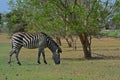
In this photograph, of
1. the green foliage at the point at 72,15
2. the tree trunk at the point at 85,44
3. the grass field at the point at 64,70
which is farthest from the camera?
the tree trunk at the point at 85,44

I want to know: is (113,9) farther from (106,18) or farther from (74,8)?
(74,8)

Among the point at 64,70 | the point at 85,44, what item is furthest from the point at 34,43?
the point at 85,44

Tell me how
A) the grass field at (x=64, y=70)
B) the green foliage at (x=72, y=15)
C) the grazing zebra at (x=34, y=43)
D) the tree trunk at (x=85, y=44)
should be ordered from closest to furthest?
the grass field at (x=64, y=70), the grazing zebra at (x=34, y=43), the green foliage at (x=72, y=15), the tree trunk at (x=85, y=44)

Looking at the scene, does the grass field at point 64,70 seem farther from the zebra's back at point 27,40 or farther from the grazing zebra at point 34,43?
the zebra's back at point 27,40

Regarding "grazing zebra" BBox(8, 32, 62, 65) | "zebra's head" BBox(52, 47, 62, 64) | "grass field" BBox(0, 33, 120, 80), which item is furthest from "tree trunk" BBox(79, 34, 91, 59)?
"zebra's head" BBox(52, 47, 62, 64)

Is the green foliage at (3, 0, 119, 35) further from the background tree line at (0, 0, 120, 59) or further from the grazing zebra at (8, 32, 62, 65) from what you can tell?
the grazing zebra at (8, 32, 62, 65)

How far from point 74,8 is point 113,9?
333 cm

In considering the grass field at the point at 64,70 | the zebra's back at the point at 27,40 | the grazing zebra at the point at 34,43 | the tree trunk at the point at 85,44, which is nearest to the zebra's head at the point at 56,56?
the grazing zebra at the point at 34,43

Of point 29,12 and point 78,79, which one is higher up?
point 29,12

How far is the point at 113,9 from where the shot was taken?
28.4 metres

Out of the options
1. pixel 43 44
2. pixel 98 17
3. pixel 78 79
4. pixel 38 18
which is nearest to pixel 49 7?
pixel 38 18

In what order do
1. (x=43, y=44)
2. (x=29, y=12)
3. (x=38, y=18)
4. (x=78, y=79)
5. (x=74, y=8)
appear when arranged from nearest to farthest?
(x=78, y=79) < (x=43, y=44) < (x=74, y=8) < (x=38, y=18) < (x=29, y=12)

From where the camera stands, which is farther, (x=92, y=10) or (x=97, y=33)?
(x=97, y=33)

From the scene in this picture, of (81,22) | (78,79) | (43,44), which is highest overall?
(81,22)
